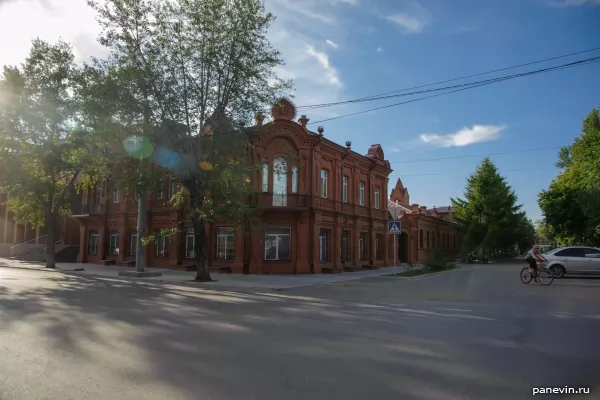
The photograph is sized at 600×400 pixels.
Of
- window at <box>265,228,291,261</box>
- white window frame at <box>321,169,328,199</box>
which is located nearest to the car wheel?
white window frame at <box>321,169,328,199</box>

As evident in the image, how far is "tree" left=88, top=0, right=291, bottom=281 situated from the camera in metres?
19.2

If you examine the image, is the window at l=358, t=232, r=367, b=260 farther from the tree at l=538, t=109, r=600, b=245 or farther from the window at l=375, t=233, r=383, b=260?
the tree at l=538, t=109, r=600, b=245

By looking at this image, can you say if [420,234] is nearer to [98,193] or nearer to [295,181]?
[295,181]

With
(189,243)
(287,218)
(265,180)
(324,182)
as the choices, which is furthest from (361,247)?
(189,243)

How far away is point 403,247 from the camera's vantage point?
40781 mm

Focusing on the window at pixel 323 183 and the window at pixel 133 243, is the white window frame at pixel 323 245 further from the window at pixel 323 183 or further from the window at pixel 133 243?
the window at pixel 133 243

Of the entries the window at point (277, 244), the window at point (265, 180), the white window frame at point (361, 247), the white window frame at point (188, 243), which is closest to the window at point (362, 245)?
the white window frame at point (361, 247)

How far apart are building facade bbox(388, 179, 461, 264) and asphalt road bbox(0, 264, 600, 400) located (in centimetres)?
2036

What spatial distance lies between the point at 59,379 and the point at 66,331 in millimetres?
3086

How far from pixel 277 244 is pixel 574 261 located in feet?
51.6

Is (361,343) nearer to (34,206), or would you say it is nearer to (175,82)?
(175,82)

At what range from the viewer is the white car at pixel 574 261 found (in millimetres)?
21719

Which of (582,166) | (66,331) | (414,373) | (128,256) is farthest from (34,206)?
(582,166)

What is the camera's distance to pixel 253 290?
17.1 metres
